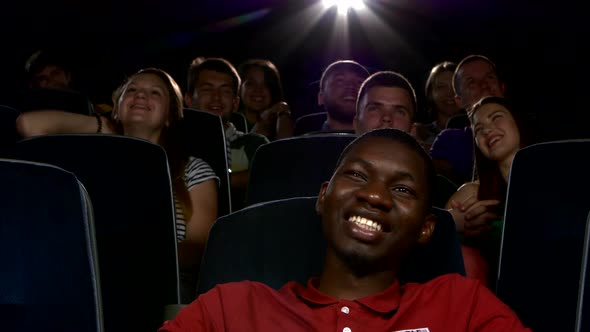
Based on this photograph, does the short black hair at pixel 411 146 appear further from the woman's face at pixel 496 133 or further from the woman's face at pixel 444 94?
the woman's face at pixel 444 94

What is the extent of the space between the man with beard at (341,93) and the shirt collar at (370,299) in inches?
87.8

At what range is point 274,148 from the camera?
2299mm

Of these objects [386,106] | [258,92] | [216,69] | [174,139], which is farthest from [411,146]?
[258,92]

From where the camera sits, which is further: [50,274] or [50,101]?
[50,101]

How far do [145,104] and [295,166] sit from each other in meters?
0.89

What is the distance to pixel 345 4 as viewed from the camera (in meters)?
6.64

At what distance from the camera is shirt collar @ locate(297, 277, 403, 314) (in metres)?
1.57

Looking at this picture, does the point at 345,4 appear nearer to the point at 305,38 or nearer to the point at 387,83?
the point at 305,38

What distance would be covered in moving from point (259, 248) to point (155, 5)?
4646mm

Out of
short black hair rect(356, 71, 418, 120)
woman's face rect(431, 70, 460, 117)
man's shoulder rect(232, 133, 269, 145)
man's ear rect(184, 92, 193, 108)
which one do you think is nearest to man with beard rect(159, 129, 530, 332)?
short black hair rect(356, 71, 418, 120)

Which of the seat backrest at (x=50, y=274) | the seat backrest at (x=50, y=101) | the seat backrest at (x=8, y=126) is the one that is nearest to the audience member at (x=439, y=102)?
the seat backrest at (x=50, y=101)

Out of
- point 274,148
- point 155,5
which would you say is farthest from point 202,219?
point 155,5

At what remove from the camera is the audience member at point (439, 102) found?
4.07m

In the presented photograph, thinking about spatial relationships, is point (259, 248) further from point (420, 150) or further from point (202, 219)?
point (202, 219)
